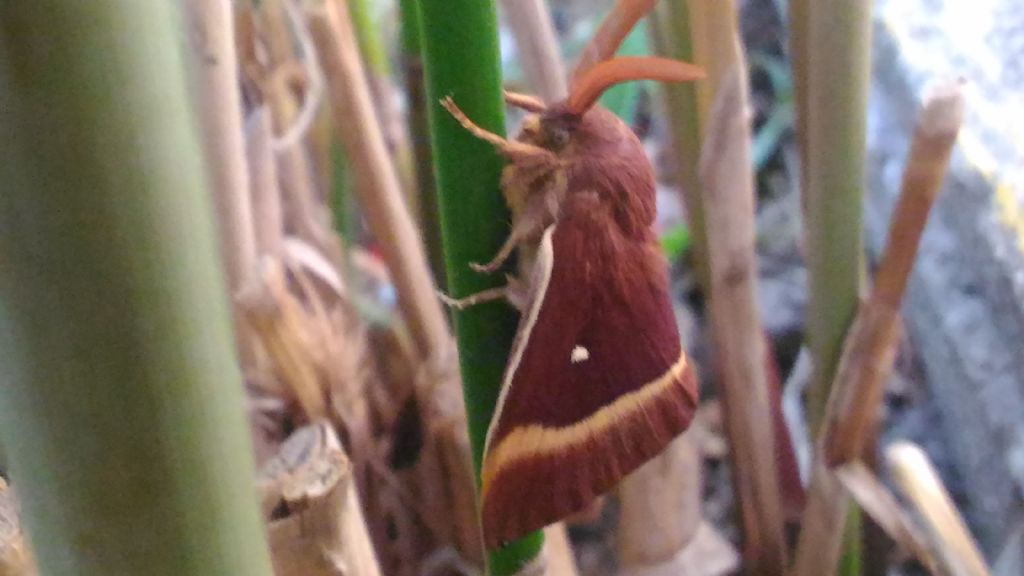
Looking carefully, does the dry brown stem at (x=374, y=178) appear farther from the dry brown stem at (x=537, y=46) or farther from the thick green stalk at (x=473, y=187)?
the thick green stalk at (x=473, y=187)

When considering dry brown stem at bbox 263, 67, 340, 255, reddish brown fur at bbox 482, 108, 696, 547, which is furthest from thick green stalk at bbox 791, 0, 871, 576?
dry brown stem at bbox 263, 67, 340, 255

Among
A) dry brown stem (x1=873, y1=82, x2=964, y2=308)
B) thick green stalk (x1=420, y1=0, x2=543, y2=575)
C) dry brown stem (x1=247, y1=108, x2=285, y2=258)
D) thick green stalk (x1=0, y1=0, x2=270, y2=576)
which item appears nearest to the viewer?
thick green stalk (x1=0, y1=0, x2=270, y2=576)

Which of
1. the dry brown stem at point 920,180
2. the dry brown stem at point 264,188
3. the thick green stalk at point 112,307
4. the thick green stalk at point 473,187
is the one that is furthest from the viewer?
the dry brown stem at point 264,188

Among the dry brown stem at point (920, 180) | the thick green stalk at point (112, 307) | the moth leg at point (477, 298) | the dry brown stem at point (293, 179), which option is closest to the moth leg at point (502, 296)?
the moth leg at point (477, 298)

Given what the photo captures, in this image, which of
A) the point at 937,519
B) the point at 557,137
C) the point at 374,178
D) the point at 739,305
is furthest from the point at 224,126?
the point at 937,519

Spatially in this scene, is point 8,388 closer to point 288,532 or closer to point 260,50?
point 288,532

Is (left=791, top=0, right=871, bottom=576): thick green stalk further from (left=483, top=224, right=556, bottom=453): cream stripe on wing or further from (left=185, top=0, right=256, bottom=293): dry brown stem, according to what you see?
(left=185, top=0, right=256, bottom=293): dry brown stem

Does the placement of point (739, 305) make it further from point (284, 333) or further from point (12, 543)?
point (12, 543)

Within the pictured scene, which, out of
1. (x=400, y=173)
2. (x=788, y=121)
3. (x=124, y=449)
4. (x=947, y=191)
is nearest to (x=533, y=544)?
(x=124, y=449)
